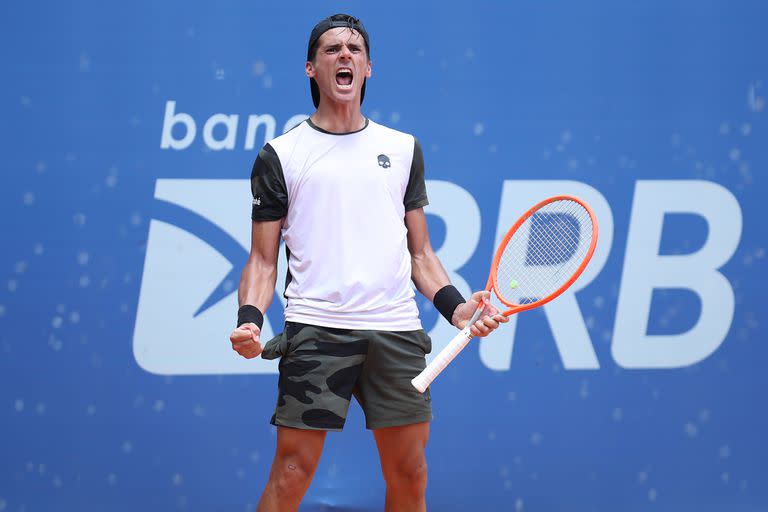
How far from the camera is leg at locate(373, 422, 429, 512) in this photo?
2.99 m

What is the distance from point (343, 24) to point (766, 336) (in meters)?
2.18

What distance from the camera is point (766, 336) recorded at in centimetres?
422

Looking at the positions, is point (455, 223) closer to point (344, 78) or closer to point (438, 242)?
point (438, 242)

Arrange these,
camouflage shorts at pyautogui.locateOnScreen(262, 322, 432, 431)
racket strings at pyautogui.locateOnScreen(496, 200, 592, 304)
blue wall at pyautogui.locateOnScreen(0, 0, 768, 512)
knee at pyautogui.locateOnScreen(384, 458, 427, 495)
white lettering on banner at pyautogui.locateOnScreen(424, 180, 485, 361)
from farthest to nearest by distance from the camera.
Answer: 1. white lettering on banner at pyautogui.locateOnScreen(424, 180, 485, 361)
2. blue wall at pyautogui.locateOnScreen(0, 0, 768, 512)
3. racket strings at pyautogui.locateOnScreen(496, 200, 592, 304)
4. knee at pyautogui.locateOnScreen(384, 458, 427, 495)
5. camouflage shorts at pyautogui.locateOnScreen(262, 322, 432, 431)

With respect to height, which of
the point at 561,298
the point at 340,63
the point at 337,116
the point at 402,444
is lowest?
the point at 402,444

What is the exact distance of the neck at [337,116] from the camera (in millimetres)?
3014

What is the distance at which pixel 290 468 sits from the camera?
9.53 feet

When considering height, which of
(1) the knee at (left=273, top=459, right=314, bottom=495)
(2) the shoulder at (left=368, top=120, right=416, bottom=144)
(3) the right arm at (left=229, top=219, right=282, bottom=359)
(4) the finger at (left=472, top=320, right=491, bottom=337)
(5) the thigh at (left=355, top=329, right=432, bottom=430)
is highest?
(2) the shoulder at (left=368, top=120, right=416, bottom=144)

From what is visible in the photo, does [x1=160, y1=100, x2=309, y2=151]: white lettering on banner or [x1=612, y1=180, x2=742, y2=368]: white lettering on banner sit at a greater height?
[x1=160, y1=100, x2=309, y2=151]: white lettering on banner

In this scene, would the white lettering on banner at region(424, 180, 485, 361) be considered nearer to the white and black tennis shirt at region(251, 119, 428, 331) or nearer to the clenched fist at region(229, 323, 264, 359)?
the white and black tennis shirt at region(251, 119, 428, 331)

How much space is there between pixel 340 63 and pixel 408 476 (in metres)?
1.12

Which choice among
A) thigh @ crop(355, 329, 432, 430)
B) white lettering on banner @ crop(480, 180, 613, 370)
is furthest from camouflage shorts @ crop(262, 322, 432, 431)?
white lettering on banner @ crop(480, 180, 613, 370)

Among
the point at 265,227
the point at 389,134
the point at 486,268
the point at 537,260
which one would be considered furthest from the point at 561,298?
the point at 265,227

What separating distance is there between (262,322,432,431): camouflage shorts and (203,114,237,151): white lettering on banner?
3.61 ft
